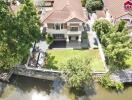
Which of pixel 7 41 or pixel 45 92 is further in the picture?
pixel 7 41

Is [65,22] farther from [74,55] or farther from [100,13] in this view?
[100,13]

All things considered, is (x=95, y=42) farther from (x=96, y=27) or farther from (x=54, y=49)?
(x=54, y=49)

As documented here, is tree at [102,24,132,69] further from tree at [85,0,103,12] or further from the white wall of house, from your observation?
tree at [85,0,103,12]

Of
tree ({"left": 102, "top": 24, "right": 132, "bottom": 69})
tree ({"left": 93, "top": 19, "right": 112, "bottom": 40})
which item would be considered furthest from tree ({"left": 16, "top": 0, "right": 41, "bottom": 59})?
tree ({"left": 102, "top": 24, "right": 132, "bottom": 69})

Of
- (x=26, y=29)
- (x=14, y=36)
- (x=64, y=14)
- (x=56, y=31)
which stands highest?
(x=64, y=14)

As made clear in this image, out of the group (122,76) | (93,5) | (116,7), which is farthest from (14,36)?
(116,7)

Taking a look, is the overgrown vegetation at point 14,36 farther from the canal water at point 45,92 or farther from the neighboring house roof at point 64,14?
the neighboring house roof at point 64,14

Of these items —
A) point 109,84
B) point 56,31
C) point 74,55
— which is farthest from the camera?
point 56,31

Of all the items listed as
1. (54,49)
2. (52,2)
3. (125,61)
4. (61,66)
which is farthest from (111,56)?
(52,2)
